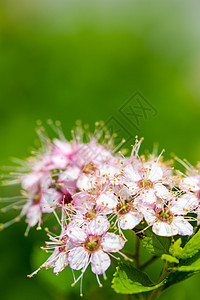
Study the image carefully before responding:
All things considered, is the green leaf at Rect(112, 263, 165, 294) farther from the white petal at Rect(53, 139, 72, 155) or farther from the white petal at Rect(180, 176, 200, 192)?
the white petal at Rect(53, 139, 72, 155)

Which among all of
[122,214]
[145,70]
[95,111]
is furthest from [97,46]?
[122,214]

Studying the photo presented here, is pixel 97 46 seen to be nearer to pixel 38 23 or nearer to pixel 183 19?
pixel 38 23

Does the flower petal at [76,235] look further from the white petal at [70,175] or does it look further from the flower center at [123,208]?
the white petal at [70,175]

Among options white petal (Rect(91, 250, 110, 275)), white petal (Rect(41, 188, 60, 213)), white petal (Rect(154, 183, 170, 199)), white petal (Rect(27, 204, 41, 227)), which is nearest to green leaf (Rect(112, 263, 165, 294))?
white petal (Rect(91, 250, 110, 275))

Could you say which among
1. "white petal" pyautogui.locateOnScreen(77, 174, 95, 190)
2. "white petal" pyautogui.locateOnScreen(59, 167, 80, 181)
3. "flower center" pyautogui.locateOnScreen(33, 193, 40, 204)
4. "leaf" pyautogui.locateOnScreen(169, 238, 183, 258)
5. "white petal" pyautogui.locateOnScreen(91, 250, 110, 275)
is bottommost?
"leaf" pyautogui.locateOnScreen(169, 238, 183, 258)

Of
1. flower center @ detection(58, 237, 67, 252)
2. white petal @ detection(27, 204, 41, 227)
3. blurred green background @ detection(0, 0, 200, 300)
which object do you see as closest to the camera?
flower center @ detection(58, 237, 67, 252)

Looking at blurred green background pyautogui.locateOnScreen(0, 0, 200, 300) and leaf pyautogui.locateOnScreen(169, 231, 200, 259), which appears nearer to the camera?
leaf pyautogui.locateOnScreen(169, 231, 200, 259)

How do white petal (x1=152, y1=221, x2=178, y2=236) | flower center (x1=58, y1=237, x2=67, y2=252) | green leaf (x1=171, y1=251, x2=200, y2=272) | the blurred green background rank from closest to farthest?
green leaf (x1=171, y1=251, x2=200, y2=272) < white petal (x1=152, y1=221, x2=178, y2=236) < flower center (x1=58, y1=237, x2=67, y2=252) < the blurred green background
